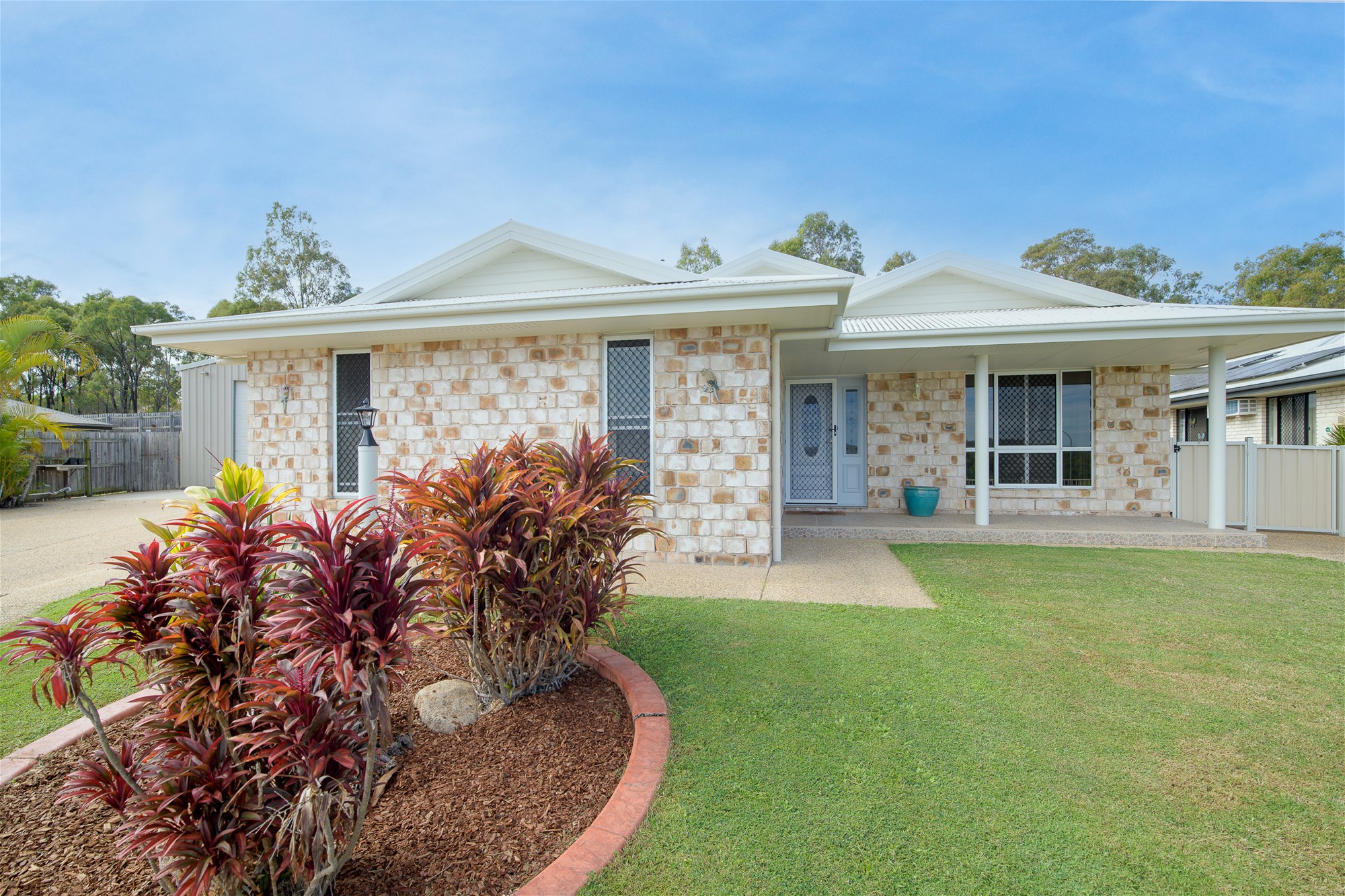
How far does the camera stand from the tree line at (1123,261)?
89.3ft

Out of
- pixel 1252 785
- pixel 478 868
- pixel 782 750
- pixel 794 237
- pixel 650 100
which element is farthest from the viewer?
pixel 794 237

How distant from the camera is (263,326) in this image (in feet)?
21.4

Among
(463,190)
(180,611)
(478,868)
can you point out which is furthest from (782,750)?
(463,190)

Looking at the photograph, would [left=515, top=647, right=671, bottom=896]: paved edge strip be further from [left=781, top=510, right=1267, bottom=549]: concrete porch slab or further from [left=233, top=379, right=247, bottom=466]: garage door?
[left=233, top=379, right=247, bottom=466]: garage door

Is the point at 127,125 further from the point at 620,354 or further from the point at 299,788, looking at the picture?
the point at 299,788

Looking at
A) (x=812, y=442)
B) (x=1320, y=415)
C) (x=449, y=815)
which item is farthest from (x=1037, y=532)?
(x=1320, y=415)

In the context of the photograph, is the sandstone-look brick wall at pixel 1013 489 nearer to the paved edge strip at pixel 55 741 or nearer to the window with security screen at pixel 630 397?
the window with security screen at pixel 630 397

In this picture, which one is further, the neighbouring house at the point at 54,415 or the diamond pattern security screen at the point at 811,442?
the neighbouring house at the point at 54,415

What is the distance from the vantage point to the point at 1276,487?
8273 mm

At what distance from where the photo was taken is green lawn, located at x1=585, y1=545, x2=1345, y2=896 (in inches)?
74.3

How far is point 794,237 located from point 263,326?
89.6 ft

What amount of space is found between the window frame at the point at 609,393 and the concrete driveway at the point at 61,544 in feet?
14.4

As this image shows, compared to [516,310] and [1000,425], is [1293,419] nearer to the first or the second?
[1000,425]

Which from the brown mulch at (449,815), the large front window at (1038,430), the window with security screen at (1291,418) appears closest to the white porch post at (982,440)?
the large front window at (1038,430)
